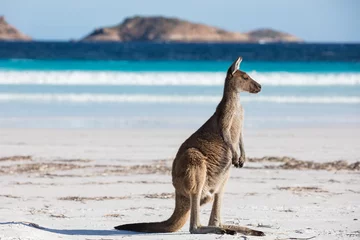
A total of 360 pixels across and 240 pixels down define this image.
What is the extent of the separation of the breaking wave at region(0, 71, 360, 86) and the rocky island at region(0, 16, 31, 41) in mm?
94816

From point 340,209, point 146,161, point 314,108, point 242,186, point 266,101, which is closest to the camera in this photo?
point 340,209

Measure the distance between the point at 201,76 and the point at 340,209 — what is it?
2281cm

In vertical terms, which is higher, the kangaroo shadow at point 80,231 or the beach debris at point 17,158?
the beach debris at point 17,158

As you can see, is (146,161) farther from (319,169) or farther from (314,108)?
(314,108)

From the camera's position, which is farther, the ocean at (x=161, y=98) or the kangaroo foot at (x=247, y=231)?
the ocean at (x=161, y=98)

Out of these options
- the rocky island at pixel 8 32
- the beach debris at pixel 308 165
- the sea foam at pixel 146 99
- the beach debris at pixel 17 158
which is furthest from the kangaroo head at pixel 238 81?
the rocky island at pixel 8 32

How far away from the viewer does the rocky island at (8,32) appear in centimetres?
12201

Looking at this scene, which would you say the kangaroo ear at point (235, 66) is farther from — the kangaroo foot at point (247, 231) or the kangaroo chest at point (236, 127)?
the kangaroo foot at point (247, 231)

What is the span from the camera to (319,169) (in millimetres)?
9320

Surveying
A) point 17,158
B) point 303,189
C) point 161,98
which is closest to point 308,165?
point 303,189

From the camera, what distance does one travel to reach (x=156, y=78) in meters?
28.3

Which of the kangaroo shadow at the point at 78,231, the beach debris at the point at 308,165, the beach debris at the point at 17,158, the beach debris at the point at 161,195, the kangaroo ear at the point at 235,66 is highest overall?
the kangaroo ear at the point at 235,66

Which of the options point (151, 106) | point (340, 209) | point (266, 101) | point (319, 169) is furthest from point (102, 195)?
point (266, 101)

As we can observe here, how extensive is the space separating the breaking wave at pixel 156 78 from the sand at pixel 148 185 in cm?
1399
